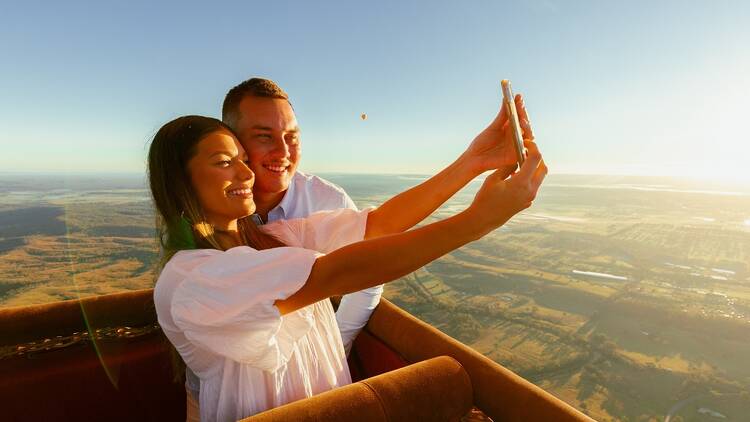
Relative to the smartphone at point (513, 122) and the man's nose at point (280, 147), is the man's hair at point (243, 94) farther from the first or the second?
the smartphone at point (513, 122)

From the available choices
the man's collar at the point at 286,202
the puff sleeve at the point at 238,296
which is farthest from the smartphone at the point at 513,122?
the man's collar at the point at 286,202

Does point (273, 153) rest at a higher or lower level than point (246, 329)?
higher

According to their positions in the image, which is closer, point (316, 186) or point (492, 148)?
point (492, 148)

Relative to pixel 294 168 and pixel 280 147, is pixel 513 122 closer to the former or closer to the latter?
pixel 280 147

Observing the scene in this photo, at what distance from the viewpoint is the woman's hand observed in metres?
0.75

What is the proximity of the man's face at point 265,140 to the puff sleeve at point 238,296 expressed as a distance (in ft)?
3.30

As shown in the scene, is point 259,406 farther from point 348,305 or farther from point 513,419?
point 348,305

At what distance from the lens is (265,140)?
1751 millimetres

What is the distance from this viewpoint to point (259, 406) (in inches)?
38.7

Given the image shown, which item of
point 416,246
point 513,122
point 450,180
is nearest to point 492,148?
point 450,180

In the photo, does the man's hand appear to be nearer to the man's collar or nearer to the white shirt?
the white shirt

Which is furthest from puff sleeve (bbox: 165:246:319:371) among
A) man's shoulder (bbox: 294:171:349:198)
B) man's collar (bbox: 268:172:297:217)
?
man's shoulder (bbox: 294:171:349:198)

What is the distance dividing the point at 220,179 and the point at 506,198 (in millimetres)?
759

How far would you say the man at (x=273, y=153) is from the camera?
175 cm
